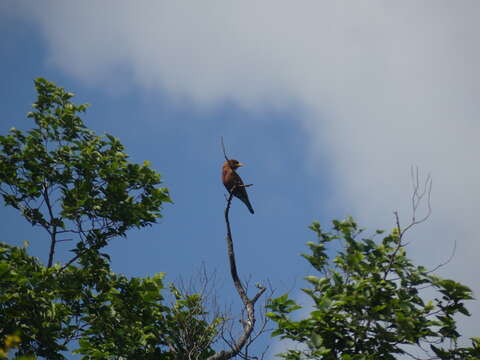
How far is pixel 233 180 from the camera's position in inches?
390

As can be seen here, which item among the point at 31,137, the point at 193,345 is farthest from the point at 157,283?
the point at 31,137

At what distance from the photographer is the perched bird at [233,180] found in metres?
9.90

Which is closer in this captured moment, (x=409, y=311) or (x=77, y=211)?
(x=409, y=311)

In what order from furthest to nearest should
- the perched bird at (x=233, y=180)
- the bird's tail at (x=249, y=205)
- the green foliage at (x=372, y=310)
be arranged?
the bird's tail at (x=249, y=205), the perched bird at (x=233, y=180), the green foliage at (x=372, y=310)

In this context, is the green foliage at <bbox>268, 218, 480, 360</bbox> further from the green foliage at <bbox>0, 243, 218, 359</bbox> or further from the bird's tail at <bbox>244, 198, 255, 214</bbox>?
the bird's tail at <bbox>244, 198, 255, 214</bbox>

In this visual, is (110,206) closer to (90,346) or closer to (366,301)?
(90,346)

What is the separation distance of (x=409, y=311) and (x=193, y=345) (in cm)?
351

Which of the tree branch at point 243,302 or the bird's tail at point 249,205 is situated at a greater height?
the bird's tail at point 249,205

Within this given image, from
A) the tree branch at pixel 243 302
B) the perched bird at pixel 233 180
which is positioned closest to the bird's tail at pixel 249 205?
the perched bird at pixel 233 180

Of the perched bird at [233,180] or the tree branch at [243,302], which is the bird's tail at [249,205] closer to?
the perched bird at [233,180]

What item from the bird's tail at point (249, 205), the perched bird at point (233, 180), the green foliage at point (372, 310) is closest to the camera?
the green foliage at point (372, 310)

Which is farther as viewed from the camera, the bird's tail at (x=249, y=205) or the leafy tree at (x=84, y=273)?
the bird's tail at (x=249, y=205)

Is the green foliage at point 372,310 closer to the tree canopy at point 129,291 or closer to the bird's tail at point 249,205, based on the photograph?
the tree canopy at point 129,291

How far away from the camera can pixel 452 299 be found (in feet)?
15.3
